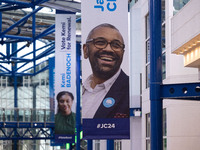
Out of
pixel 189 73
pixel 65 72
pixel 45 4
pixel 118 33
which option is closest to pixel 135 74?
pixel 65 72

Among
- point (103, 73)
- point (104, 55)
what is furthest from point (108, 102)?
point (104, 55)

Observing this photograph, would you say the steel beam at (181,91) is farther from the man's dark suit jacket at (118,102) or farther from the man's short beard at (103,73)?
the man's short beard at (103,73)

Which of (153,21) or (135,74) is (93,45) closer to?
(153,21)

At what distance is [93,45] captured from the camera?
17.2 meters

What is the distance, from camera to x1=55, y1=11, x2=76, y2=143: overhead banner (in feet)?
110

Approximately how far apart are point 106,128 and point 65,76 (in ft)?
56.4

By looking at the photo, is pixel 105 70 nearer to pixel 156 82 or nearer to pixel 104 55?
pixel 104 55

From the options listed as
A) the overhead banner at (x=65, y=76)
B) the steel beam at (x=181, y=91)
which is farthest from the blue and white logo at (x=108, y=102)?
the overhead banner at (x=65, y=76)

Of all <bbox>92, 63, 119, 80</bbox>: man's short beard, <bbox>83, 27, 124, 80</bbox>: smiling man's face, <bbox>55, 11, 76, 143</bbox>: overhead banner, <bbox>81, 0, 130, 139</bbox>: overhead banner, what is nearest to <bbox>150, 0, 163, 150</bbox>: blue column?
<bbox>81, 0, 130, 139</bbox>: overhead banner

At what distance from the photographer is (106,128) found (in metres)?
17.2

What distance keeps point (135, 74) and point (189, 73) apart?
12.9 metres

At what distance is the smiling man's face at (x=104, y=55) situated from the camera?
1719cm

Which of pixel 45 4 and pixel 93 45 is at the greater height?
pixel 45 4

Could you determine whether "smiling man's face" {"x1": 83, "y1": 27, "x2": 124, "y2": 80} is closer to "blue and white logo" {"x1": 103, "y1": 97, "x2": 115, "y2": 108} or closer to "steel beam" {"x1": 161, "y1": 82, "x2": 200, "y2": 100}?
"blue and white logo" {"x1": 103, "y1": 97, "x2": 115, "y2": 108}
